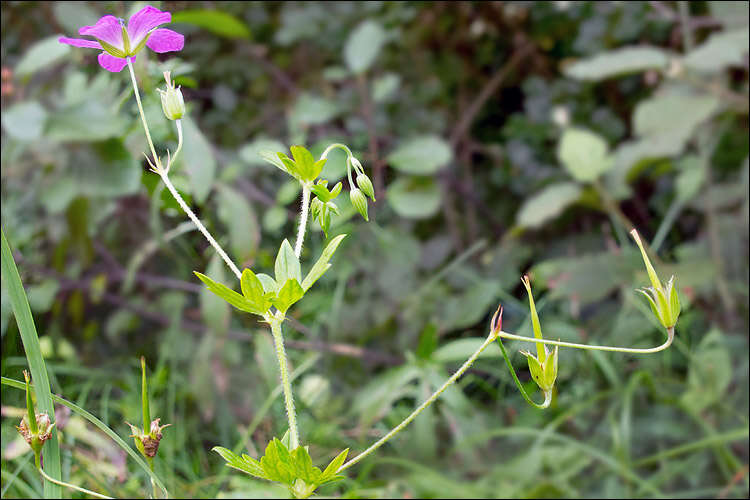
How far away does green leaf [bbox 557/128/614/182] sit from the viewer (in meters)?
1.12

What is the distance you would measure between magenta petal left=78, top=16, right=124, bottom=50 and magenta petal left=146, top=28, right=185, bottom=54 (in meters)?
0.02

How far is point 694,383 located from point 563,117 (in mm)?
615

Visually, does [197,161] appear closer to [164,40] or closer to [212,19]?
[212,19]

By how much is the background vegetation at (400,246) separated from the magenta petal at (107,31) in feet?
1.03


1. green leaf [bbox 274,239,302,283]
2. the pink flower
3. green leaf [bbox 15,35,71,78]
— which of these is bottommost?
green leaf [bbox 274,239,302,283]

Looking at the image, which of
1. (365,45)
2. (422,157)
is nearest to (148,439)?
(422,157)

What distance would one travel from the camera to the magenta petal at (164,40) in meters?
0.45

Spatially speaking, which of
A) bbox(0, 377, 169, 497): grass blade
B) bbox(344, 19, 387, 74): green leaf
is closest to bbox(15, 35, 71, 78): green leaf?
bbox(344, 19, 387, 74): green leaf

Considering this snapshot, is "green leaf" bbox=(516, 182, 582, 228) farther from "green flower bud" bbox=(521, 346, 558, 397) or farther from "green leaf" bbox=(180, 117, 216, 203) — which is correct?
"green flower bud" bbox=(521, 346, 558, 397)

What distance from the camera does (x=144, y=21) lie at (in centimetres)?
42

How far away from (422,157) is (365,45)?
231mm

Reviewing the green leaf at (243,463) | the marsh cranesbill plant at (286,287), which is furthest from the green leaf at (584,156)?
the green leaf at (243,463)

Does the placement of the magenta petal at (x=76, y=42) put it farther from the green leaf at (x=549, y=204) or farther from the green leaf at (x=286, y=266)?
the green leaf at (x=549, y=204)

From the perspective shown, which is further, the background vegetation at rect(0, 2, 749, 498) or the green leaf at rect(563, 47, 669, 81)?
the green leaf at rect(563, 47, 669, 81)
